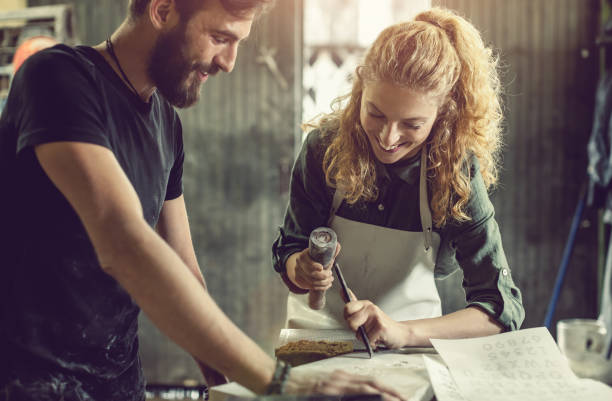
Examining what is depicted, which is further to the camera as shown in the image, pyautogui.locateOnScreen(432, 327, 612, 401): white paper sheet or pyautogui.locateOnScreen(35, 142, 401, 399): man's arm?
pyautogui.locateOnScreen(432, 327, 612, 401): white paper sheet

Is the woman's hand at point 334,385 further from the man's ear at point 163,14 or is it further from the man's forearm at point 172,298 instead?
the man's ear at point 163,14

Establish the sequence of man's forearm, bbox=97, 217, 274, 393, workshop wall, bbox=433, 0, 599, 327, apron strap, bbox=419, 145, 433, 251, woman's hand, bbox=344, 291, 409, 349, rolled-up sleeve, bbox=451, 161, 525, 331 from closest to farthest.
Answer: man's forearm, bbox=97, 217, 274, 393 < woman's hand, bbox=344, 291, 409, 349 < rolled-up sleeve, bbox=451, 161, 525, 331 < apron strap, bbox=419, 145, 433, 251 < workshop wall, bbox=433, 0, 599, 327

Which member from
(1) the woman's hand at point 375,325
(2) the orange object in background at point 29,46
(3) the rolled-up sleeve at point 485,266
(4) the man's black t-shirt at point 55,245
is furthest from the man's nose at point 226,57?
(2) the orange object in background at point 29,46

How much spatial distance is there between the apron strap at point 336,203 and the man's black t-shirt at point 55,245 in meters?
0.77

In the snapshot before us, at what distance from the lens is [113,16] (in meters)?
3.94

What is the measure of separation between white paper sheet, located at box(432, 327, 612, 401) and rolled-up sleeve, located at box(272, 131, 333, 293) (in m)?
0.63

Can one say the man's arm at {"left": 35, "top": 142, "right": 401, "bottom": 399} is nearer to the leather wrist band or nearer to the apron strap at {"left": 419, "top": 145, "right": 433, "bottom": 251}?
the leather wrist band

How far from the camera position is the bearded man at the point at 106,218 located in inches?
38.6

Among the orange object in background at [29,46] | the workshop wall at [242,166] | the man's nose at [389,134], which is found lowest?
the workshop wall at [242,166]

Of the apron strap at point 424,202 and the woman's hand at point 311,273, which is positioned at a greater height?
the apron strap at point 424,202

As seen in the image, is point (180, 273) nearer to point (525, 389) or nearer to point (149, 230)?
point (149, 230)

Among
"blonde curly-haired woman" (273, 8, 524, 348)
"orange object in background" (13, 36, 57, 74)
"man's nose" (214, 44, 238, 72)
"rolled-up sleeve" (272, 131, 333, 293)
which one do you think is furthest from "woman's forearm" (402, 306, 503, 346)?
"orange object in background" (13, 36, 57, 74)

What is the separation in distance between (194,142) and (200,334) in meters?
3.15

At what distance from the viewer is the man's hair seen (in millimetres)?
1294
